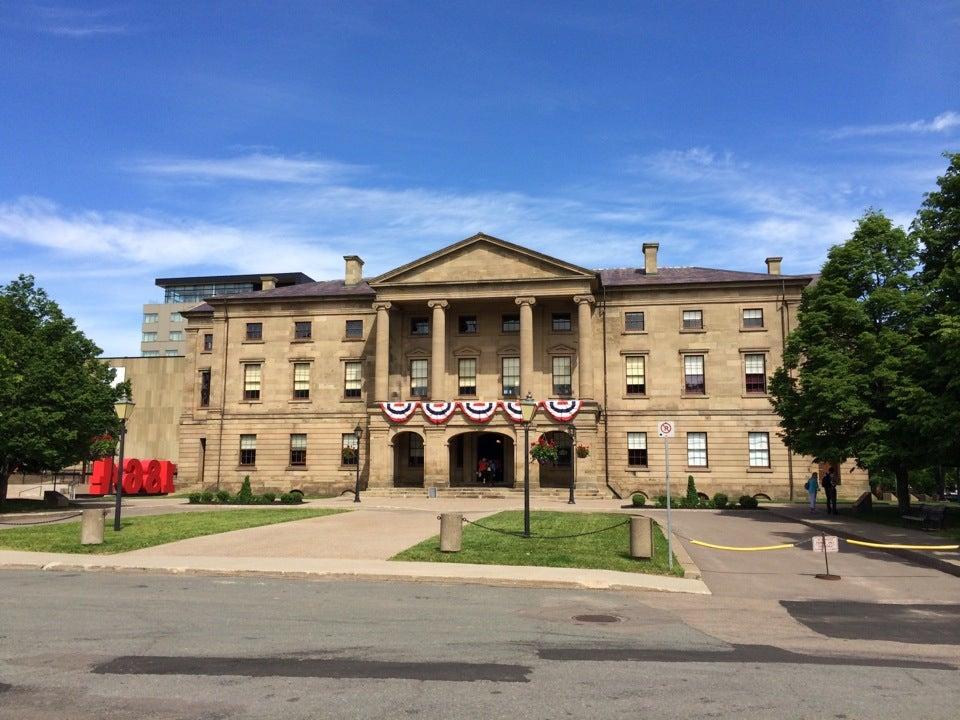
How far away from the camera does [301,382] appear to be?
5434 cm

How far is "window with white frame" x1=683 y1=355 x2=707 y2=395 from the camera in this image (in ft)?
162

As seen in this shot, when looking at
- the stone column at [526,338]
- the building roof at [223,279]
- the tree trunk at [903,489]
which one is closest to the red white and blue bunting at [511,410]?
the stone column at [526,338]

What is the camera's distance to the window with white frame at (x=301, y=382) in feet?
178

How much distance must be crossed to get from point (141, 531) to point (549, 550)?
13.5 metres

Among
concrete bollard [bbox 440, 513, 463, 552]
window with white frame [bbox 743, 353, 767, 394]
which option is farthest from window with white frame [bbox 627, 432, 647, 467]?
concrete bollard [bbox 440, 513, 463, 552]

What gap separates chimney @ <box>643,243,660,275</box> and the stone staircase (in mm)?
16713

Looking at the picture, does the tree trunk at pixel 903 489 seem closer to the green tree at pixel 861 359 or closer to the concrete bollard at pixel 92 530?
the green tree at pixel 861 359

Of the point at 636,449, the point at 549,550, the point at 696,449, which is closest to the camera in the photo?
the point at 549,550

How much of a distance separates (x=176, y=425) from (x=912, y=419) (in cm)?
6312

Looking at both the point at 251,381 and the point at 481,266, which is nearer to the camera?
the point at 481,266

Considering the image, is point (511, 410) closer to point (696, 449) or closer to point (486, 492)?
point (486, 492)

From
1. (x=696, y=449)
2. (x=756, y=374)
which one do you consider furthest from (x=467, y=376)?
(x=756, y=374)

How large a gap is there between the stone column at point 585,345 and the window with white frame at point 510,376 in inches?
190

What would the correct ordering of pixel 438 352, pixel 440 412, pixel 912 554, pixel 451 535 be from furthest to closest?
pixel 438 352 → pixel 440 412 → pixel 912 554 → pixel 451 535
